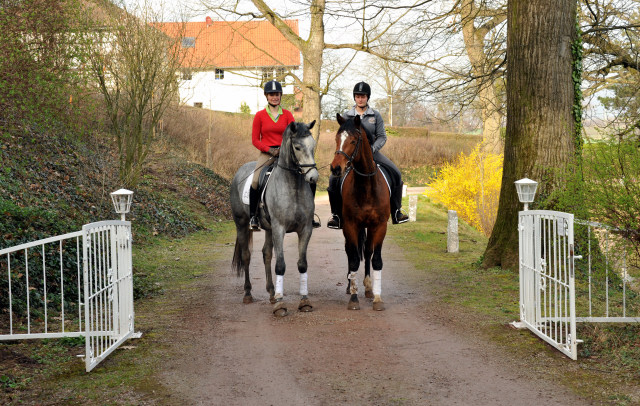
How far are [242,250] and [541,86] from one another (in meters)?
5.52

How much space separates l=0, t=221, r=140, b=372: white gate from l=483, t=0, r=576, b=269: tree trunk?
265 inches

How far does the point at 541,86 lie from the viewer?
→ 10672mm

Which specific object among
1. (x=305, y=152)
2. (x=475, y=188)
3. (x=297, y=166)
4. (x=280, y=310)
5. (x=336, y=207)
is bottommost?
(x=280, y=310)

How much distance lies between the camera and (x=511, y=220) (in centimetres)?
1129

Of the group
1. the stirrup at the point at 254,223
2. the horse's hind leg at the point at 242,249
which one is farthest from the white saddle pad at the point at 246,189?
the horse's hind leg at the point at 242,249

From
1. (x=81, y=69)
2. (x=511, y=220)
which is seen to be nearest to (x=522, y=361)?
(x=511, y=220)

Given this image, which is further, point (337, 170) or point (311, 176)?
point (311, 176)

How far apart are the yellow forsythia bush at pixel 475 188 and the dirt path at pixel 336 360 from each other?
39.1 ft

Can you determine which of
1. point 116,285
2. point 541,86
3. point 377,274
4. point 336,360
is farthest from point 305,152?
point 541,86

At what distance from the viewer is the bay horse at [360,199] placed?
8.58 m

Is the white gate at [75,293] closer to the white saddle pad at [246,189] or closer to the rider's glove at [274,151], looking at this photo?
the white saddle pad at [246,189]

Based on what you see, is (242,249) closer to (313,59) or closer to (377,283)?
(377,283)

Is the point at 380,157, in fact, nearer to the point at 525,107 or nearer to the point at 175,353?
the point at 525,107

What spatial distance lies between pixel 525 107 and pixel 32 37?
8655 millimetres
